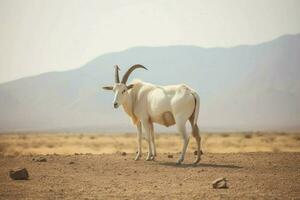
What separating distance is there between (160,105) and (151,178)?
4533 millimetres

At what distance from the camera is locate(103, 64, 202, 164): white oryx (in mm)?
17609

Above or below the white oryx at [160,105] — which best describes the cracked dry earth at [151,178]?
below

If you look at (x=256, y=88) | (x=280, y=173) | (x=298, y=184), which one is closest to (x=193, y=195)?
(x=298, y=184)

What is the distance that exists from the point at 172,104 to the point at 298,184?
6096mm

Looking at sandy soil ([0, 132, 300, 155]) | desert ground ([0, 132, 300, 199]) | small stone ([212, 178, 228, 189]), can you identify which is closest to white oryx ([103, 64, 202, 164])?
desert ground ([0, 132, 300, 199])

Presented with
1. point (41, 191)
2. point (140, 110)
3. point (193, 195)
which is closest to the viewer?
point (193, 195)

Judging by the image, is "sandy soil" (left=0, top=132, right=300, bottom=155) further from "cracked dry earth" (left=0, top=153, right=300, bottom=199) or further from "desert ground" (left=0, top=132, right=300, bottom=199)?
"cracked dry earth" (left=0, top=153, right=300, bottom=199)

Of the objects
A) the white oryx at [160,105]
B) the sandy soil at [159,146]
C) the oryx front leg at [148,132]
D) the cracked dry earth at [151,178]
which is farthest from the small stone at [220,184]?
the sandy soil at [159,146]

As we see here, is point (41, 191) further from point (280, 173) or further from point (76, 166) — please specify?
point (280, 173)

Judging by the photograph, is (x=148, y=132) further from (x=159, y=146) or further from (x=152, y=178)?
(x=159, y=146)

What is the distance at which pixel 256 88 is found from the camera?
18388 cm

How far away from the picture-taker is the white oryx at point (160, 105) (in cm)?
1761

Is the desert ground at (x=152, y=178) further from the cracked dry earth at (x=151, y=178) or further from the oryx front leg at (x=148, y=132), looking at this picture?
the oryx front leg at (x=148, y=132)

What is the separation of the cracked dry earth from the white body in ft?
4.06
